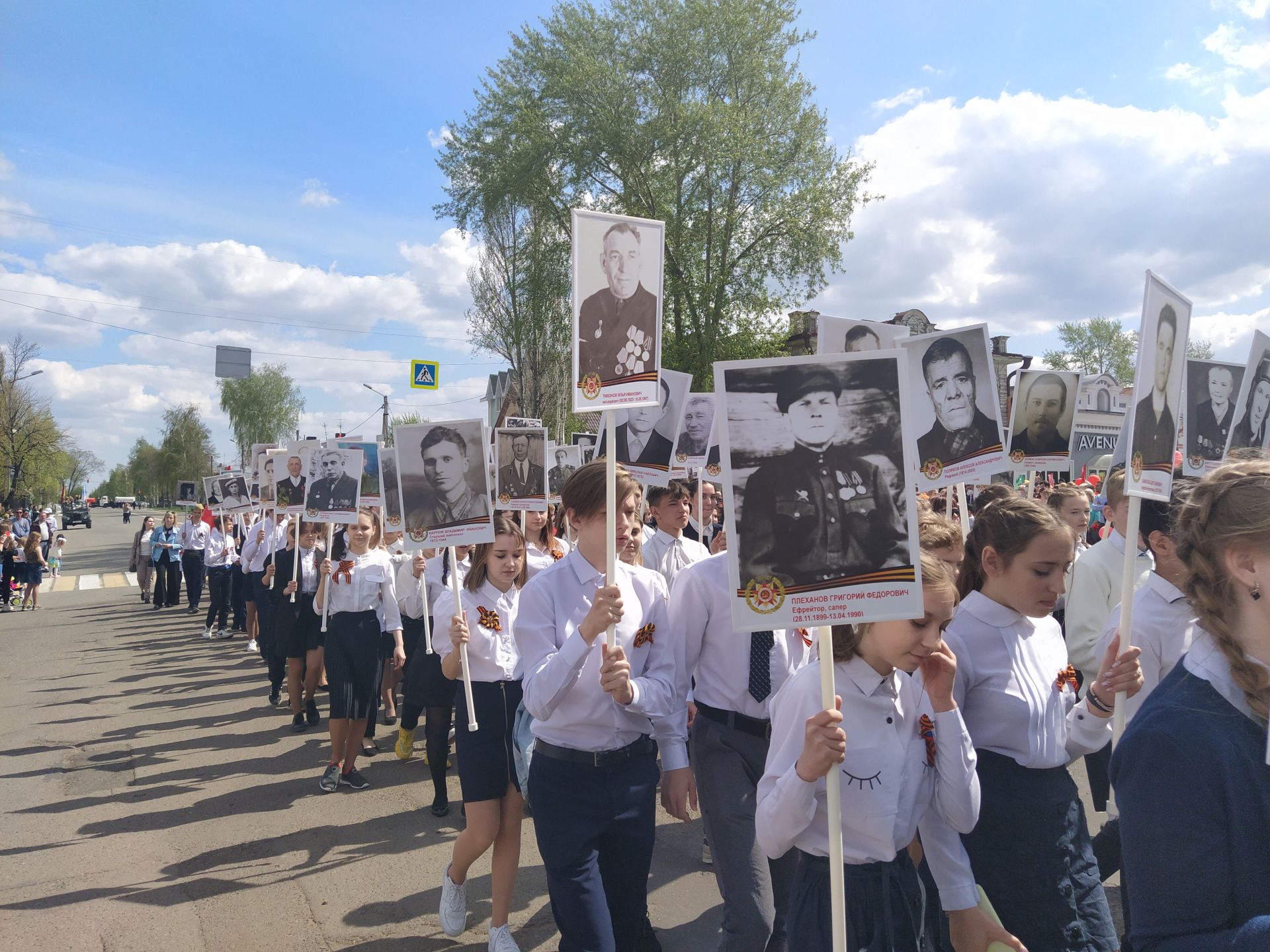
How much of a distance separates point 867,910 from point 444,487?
12.4 ft

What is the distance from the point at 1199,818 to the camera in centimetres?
150

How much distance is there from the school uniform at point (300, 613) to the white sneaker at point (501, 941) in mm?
4852

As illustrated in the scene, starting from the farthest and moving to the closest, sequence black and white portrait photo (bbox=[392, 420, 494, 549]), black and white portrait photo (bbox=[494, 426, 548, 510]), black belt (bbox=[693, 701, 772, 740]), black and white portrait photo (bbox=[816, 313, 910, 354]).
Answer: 1. black and white portrait photo (bbox=[494, 426, 548, 510])
2. black and white portrait photo (bbox=[816, 313, 910, 354])
3. black and white portrait photo (bbox=[392, 420, 494, 549])
4. black belt (bbox=[693, 701, 772, 740])

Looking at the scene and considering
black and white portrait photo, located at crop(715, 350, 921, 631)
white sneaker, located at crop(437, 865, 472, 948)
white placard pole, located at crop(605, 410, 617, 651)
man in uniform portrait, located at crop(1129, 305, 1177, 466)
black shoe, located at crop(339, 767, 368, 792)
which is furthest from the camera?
black shoe, located at crop(339, 767, 368, 792)

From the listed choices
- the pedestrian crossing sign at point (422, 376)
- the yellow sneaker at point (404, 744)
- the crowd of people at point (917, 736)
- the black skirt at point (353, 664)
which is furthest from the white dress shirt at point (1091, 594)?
the pedestrian crossing sign at point (422, 376)

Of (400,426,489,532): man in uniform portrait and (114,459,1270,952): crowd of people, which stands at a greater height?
(400,426,489,532): man in uniform portrait

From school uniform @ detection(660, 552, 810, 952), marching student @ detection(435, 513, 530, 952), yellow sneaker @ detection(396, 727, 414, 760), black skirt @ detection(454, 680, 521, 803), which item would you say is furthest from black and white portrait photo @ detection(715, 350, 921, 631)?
yellow sneaker @ detection(396, 727, 414, 760)

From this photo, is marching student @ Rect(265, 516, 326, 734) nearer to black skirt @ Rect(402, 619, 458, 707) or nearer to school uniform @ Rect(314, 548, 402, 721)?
school uniform @ Rect(314, 548, 402, 721)

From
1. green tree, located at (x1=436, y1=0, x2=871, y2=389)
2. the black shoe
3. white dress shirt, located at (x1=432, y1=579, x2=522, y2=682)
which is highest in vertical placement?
green tree, located at (x1=436, y1=0, x2=871, y2=389)

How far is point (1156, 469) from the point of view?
3467 mm

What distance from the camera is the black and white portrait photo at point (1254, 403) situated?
15.8ft

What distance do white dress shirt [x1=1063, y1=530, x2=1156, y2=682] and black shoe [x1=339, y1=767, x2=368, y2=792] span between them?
5.35 metres

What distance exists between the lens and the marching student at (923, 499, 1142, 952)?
269cm

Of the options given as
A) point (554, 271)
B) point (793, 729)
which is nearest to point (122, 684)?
point (793, 729)
